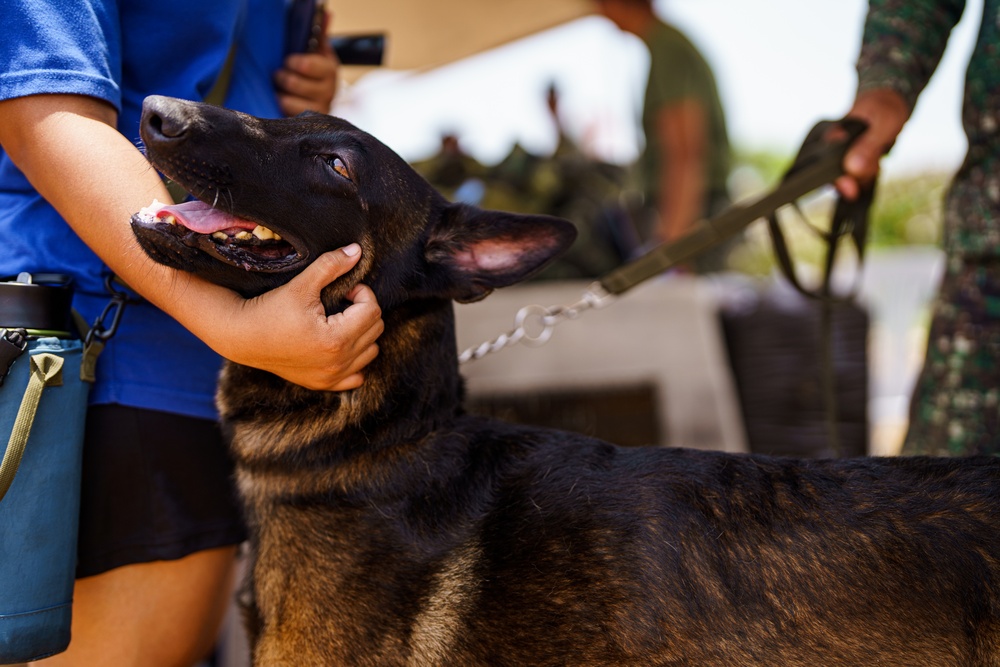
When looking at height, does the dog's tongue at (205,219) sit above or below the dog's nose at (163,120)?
below

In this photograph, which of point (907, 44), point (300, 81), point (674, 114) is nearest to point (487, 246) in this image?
point (300, 81)

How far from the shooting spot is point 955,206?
2.48 meters

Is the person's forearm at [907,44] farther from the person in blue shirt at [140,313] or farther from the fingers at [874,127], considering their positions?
the person in blue shirt at [140,313]

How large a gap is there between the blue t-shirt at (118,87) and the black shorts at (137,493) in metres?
0.05

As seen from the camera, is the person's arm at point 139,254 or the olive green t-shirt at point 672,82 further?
the olive green t-shirt at point 672,82

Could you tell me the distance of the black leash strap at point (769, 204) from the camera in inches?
106

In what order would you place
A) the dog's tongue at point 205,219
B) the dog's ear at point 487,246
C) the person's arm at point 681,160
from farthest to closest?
the person's arm at point 681,160 → the dog's ear at point 487,246 → the dog's tongue at point 205,219

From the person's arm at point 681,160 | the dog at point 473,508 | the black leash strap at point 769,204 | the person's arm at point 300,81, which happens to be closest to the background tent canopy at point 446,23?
the person's arm at point 681,160

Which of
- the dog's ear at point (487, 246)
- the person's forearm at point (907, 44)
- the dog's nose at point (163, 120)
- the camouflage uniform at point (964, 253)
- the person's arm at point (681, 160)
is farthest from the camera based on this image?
the person's arm at point (681, 160)

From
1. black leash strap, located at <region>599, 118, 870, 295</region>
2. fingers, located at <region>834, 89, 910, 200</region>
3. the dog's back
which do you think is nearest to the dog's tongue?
the dog's back

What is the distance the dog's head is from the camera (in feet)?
5.46

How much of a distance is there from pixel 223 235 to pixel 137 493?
2.09 feet

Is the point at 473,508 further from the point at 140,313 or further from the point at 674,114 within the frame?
the point at 674,114

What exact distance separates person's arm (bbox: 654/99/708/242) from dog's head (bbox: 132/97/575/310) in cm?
358
